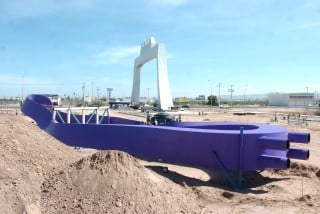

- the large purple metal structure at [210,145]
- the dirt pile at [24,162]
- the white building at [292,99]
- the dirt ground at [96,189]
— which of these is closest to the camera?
the dirt pile at [24,162]

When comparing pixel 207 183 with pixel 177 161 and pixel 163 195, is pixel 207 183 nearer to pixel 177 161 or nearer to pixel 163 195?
pixel 177 161

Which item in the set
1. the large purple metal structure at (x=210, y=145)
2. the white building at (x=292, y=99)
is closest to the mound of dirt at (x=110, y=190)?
the large purple metal structure at (x=210, y=145)

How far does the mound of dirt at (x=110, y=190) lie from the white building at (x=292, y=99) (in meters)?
124

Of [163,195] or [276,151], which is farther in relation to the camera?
[276,151]

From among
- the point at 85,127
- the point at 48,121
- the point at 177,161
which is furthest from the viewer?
the point at 48,121

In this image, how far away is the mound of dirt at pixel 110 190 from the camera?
259 inches

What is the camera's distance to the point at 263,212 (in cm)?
782

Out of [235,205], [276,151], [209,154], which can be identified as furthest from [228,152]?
[235,205]

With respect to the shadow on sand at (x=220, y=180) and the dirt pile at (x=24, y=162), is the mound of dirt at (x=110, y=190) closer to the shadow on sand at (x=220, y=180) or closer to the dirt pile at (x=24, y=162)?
the dirt pile at (x=24, y=162)

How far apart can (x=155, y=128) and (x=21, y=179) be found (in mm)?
5627

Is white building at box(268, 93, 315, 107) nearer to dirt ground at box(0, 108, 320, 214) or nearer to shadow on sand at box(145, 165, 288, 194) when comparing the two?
shadow on sand at box(145, 165, 288, 194)

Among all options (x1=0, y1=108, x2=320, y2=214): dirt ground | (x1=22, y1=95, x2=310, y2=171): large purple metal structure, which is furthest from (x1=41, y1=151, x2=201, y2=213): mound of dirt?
(x1=22, y1=95, x2=310, y2=171): large purple metal structure

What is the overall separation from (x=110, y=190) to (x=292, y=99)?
422ft

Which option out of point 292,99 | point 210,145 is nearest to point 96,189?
point 210,145
